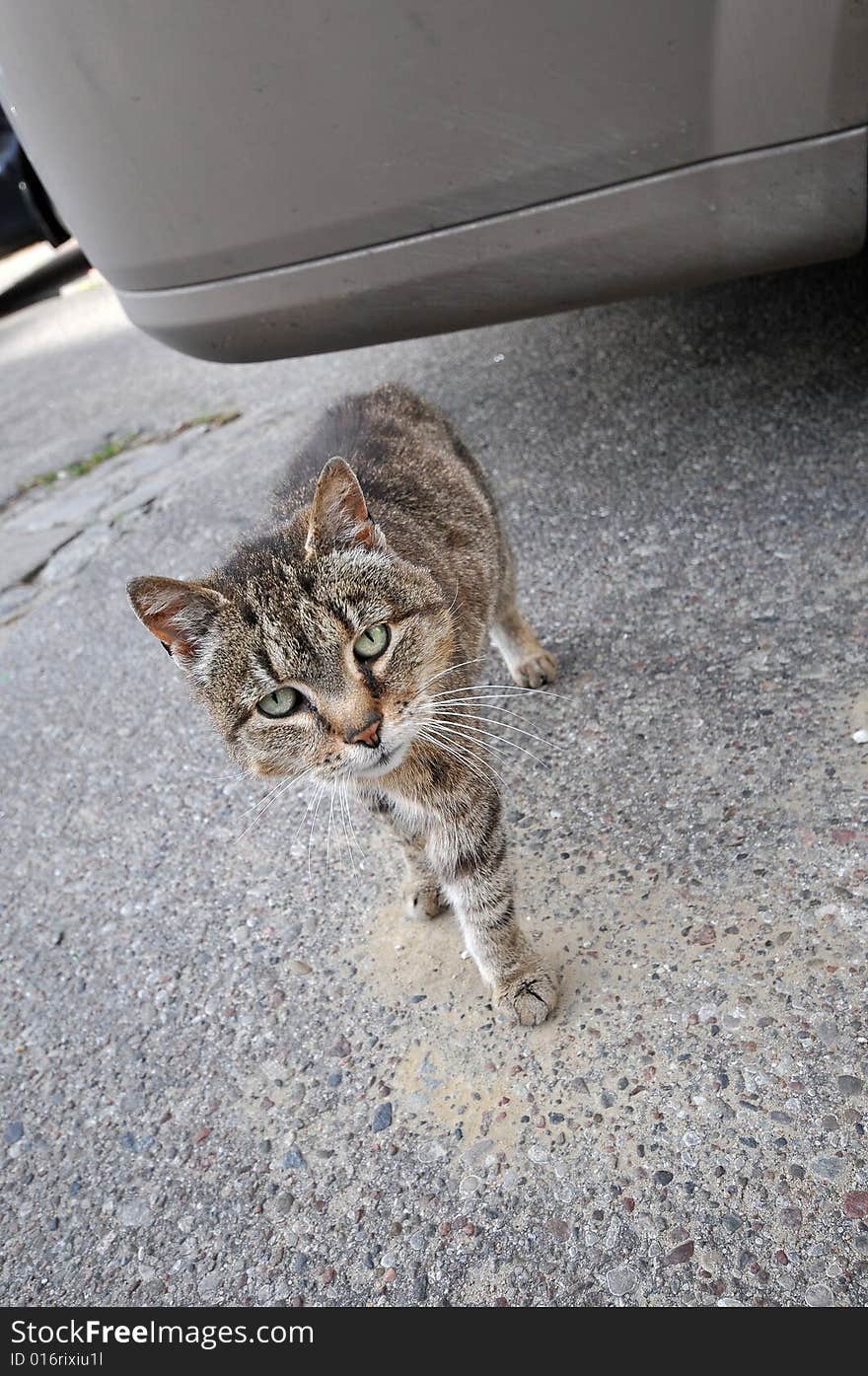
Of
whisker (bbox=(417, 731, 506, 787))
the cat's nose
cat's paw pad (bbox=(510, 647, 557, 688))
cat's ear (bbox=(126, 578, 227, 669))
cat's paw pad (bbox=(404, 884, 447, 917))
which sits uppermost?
cat's ear (bbox=(126, 578, 227, 669))

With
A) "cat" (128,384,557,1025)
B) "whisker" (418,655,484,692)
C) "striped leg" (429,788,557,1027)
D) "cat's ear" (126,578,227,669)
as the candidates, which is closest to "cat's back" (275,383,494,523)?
"cat" (128,384,557,1025)

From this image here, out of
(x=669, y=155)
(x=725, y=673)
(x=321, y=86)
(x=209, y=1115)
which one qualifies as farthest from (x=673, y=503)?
(x=209, y=1115)

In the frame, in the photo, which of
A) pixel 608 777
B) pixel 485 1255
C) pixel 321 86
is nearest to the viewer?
pixel 485 1255

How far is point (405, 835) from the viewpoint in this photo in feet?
7.99

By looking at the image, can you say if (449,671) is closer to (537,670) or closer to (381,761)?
(381,761)

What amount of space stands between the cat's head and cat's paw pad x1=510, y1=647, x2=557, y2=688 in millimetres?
940

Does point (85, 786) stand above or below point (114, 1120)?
below

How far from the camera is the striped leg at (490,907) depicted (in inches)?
87.0

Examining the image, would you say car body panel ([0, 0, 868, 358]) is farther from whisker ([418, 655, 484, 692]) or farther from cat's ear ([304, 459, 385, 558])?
whisker ([418, 655, 484, 692])

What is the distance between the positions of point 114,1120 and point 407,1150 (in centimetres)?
74

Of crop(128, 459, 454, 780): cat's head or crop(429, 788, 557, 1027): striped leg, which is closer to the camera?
crop(128, 459, 454, 780): cat's head

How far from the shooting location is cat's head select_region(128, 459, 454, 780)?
2031 mm

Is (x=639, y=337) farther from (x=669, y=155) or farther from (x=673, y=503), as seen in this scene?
(x=669, y=155)

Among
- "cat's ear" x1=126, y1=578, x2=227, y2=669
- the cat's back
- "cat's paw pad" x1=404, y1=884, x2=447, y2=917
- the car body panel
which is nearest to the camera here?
"cat's ear" x1=126, y1=578, x2=227, y2=669
